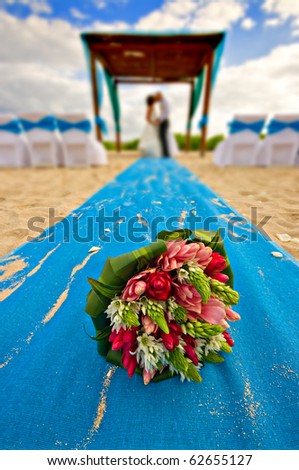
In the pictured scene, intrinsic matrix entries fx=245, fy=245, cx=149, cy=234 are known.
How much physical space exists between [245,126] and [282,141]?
2.74 ft

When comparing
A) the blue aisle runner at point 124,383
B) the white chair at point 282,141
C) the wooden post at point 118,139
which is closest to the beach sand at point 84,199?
the blue aisle runner at point 124,383

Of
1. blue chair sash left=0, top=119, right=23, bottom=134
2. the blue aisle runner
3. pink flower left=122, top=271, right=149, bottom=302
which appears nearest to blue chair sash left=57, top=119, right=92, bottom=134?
blue chair sash left=0, top=119, right=23, bottom=134

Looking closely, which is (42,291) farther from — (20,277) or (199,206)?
(199,206)

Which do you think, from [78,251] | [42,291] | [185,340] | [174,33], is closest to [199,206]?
[78,251]

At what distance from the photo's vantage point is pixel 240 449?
23.0 inches

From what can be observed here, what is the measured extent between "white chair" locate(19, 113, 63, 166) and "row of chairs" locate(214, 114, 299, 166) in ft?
12.1

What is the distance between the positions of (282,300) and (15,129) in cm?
610

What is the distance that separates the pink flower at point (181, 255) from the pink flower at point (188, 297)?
59 mm

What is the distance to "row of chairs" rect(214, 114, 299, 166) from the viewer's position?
197 inches

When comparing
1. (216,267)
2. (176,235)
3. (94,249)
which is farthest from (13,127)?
(216,267)

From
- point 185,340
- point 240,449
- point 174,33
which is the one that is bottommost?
point 240,449

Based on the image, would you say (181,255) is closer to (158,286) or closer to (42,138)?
(158,286)

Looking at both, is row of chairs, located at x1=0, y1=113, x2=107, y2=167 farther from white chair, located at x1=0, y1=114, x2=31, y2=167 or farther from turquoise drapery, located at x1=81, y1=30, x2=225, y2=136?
turquoise drapery, located at x1=81, y1=30, x2=225, y2=136

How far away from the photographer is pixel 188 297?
2.10 feet
